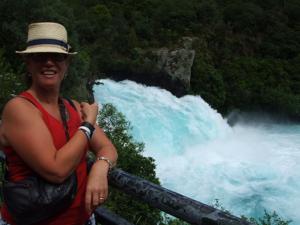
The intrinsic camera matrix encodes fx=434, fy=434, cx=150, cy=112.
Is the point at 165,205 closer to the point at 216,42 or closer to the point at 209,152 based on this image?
the point at 209,152

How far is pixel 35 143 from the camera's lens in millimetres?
1670

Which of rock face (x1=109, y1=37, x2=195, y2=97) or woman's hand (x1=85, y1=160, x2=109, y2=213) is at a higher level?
woman's hand (x1=85, y1=160, x2=109, y2=213)

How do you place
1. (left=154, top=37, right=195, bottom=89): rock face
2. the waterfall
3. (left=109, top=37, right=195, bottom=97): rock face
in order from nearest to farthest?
the waterfall
(left=109, top=37, right=195, bottom=97): rock face
(left=154, top=37, right=195, bottom=89): rock face

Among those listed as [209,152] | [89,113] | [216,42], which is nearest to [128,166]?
[209,152]

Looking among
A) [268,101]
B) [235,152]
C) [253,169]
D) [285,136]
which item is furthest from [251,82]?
[253,169]

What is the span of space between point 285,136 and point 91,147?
89.6ft

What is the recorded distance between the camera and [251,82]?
3416 centimetres

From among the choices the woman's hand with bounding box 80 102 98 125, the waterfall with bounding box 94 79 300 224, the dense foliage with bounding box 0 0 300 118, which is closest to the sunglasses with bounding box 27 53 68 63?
the woman's hand with bounding box 80 102 98 125

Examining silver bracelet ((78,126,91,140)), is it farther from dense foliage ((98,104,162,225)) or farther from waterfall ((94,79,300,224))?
waterfall ((94,79,300,224))

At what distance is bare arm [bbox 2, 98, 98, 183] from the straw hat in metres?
0.24

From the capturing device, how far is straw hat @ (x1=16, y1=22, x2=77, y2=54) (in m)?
1.83

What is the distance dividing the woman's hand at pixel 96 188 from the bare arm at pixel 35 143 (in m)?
0.19

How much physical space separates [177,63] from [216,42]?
8.02 metres

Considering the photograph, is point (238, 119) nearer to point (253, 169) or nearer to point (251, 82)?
point (251, 82)
